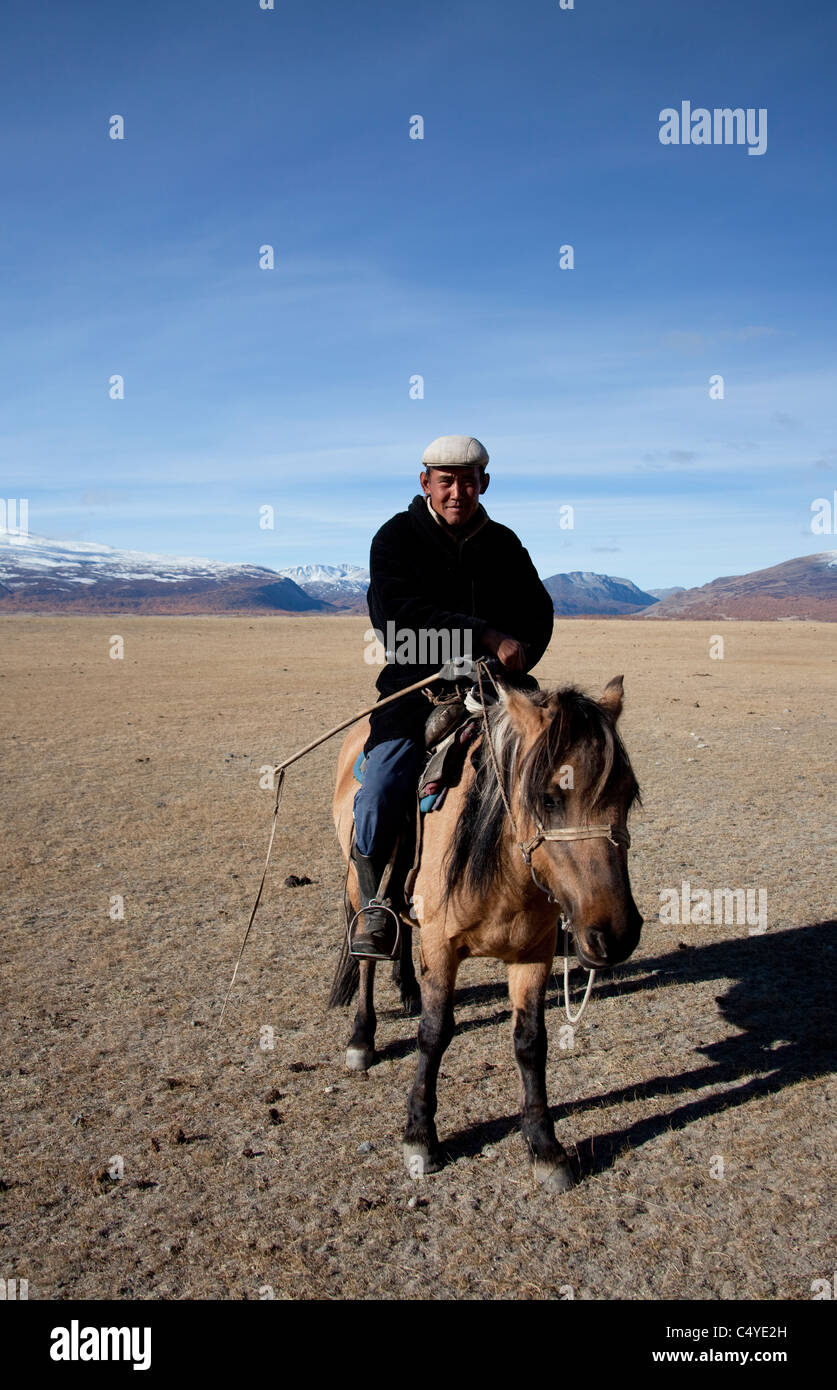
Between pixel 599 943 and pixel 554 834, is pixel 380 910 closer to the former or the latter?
pixel 554 834

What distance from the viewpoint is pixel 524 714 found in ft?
12.1

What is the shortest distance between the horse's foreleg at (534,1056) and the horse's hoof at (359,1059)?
50.3 inches

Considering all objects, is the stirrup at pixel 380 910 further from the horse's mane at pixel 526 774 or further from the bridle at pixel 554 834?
the bridle at pixel 554 834

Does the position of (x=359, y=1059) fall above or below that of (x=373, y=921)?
below

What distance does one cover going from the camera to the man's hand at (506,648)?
4.18 meters

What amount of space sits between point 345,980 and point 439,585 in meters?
2.82

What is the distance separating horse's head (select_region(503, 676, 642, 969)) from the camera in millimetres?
3406

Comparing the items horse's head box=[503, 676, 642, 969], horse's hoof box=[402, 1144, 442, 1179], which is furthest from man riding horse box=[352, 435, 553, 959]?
horse's hoof box=[402, 1144, 442, 1179]

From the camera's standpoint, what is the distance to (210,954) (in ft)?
23.1

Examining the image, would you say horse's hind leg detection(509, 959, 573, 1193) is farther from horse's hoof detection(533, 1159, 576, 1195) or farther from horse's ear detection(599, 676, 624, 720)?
horse's ear detection(599, 676, 624, 720)

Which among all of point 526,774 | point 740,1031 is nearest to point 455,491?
point 526,774
